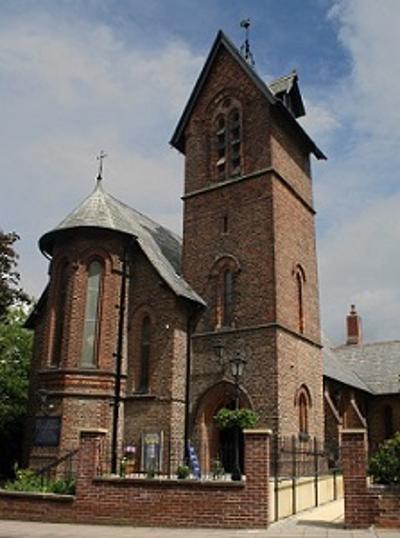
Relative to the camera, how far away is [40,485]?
1664 centimetres

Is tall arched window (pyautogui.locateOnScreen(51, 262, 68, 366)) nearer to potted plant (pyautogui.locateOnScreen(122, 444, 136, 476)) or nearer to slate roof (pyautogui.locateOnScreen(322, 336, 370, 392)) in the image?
potted plant (pyautogui.locateOnScreen(122, 444, 136, 476))

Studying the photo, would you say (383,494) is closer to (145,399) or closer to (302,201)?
(145,399)

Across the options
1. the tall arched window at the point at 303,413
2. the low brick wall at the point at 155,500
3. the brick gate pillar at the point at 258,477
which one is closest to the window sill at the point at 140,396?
the low brick wall at the point at 155,500

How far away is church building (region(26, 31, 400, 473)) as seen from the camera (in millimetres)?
20500

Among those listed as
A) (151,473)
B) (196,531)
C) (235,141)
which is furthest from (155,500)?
(235,141)

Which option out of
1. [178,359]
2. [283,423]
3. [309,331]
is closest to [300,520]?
[283,423]

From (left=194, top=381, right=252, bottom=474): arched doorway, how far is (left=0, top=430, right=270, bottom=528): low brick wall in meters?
6.54

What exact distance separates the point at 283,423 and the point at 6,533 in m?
10.1

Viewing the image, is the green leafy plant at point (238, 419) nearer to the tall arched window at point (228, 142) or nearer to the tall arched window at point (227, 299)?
the tall arched window at point (227, 299)

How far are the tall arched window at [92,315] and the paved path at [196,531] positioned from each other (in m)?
6.90

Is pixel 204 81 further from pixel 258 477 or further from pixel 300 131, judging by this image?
pixel 258 477

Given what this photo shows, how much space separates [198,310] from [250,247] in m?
3.22

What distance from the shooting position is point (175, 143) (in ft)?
92.1

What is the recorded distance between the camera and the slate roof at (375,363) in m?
36.2
